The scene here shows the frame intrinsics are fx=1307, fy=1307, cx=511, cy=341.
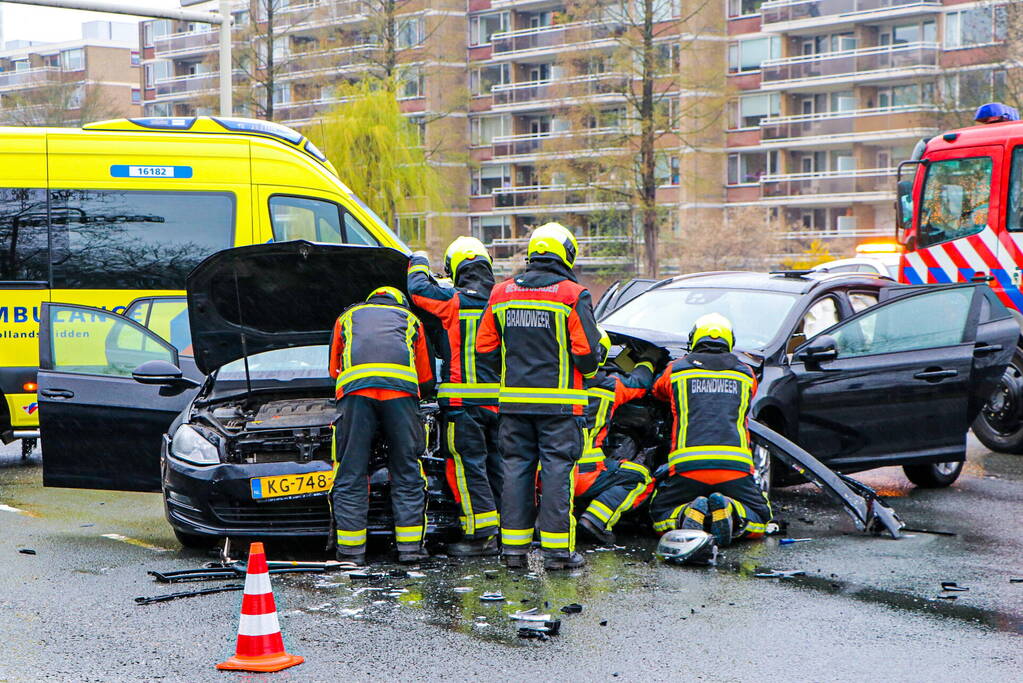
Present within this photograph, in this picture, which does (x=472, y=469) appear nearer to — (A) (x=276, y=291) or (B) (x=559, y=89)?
(A) (x=276, y=291)

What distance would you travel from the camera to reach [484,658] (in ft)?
18.6

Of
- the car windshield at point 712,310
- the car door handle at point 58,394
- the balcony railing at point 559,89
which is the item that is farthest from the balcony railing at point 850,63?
the car door handle at point 58,394

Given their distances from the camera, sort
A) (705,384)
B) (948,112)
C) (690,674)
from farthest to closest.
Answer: (948,112) < (705,384) < (690,674)

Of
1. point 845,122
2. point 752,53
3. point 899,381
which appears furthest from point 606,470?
point 752,53

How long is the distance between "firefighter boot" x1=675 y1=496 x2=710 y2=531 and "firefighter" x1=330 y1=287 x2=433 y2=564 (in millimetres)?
1597

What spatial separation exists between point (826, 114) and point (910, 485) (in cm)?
4602

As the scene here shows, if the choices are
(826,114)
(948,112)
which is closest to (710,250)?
(948,112)

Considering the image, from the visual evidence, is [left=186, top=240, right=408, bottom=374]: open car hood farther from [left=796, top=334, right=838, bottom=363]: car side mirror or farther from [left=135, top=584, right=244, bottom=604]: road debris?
[left=796, top=334, right=838, bottom=363]: car side mirror

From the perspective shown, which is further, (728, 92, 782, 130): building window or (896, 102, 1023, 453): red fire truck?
(728, 92, 782, 130): building window

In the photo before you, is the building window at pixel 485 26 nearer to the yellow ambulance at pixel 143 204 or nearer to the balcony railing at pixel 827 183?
the balcony railing at pixel 827 183

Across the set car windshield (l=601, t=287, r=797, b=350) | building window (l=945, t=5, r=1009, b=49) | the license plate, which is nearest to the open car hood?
the license plate

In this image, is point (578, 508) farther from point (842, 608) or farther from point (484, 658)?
point (484, 658)

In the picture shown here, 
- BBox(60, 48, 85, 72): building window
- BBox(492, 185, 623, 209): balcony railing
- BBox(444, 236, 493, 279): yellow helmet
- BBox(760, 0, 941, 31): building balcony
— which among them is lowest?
BBox(444, 236, 493, 279): yellow helmet

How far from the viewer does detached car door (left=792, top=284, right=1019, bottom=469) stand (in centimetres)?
952
